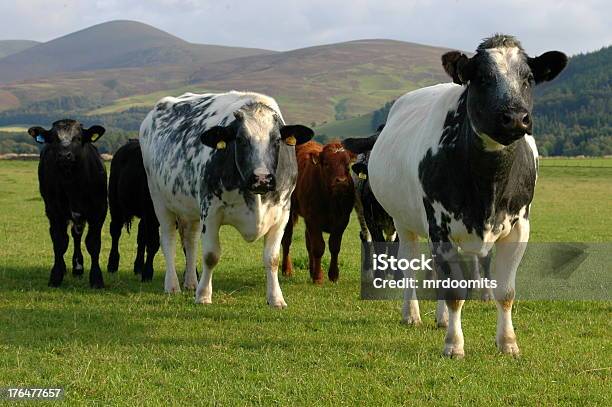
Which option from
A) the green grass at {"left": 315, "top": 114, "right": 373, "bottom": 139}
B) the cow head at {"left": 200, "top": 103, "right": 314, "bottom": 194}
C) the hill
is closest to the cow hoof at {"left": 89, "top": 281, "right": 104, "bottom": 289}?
the cow head at {"left": 200, "top": 103, "right": 314, "bottom": 194}

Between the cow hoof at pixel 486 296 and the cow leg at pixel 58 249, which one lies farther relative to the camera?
the cow leg at pixel 58 249

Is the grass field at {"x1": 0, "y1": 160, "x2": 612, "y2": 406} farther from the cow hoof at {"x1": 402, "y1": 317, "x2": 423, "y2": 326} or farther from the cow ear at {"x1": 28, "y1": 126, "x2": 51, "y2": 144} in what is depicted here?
the cow ear at {"x1": 28, "y1": 126, "x2": 51, "y2": 144}

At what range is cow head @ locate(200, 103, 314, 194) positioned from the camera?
32.9 ft

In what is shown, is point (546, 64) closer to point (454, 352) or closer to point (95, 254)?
point (454, 352)

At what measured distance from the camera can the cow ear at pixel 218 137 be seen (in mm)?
10398

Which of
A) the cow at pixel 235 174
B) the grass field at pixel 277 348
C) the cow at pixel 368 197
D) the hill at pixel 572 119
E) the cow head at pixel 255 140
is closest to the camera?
the grass field at pixel 277 348

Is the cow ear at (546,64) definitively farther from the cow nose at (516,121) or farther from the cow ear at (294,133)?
the cow ear at (294,133)

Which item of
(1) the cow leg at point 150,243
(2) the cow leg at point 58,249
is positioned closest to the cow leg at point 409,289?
(1) the cow leg at point 150,243

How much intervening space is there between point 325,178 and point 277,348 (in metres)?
5.63

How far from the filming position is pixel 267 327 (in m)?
9.08

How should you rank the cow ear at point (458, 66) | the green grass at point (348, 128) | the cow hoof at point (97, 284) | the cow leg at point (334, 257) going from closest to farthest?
the cow ear at point (458, 66), the cow hoof at point (97, 284), the cow leg at point (334, 257), the green grass at point (348, 128)

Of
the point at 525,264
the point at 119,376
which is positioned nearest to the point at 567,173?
the point at 525,264

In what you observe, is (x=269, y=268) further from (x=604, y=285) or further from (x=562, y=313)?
(x=604, y=285)

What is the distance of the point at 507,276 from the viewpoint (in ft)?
25.0
